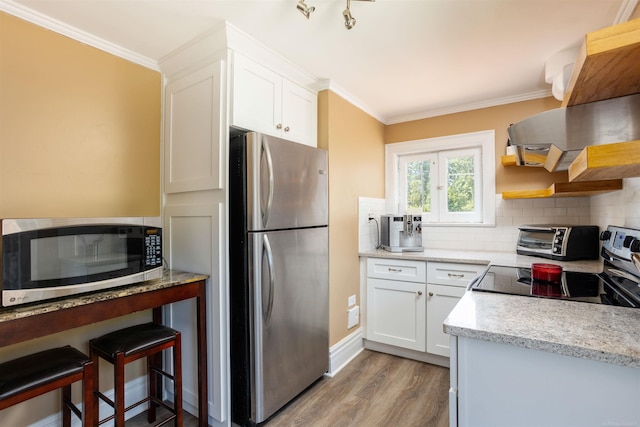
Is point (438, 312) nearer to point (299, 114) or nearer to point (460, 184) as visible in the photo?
point (460, 184)

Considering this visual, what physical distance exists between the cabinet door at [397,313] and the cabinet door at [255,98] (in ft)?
5.12

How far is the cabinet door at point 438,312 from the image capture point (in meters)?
2.42

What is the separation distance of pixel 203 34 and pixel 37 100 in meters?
0.91

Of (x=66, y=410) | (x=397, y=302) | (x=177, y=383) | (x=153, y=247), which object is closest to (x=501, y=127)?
(x=397, y=302)

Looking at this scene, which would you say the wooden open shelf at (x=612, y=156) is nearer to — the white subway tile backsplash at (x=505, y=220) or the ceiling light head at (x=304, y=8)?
the ceiling light head at (x=304, y=8)

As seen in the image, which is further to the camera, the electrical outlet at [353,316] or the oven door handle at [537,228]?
the electrical outlet at [353,316]

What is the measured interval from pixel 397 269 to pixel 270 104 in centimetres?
164

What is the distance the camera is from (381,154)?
3.30 metres

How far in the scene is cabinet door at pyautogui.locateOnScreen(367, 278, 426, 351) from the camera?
2549mm

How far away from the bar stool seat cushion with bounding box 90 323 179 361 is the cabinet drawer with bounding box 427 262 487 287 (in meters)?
1.86

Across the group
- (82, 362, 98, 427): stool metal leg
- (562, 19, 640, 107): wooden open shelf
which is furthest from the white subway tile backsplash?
(82, 362, 98, 427): stool metal leg

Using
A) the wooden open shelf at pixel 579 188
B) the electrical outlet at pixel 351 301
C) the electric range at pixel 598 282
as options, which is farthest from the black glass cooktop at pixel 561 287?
the electrical outlet at pixel 351 301

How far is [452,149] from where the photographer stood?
3.05 meters

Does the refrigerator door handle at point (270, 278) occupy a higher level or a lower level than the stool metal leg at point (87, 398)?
higher
